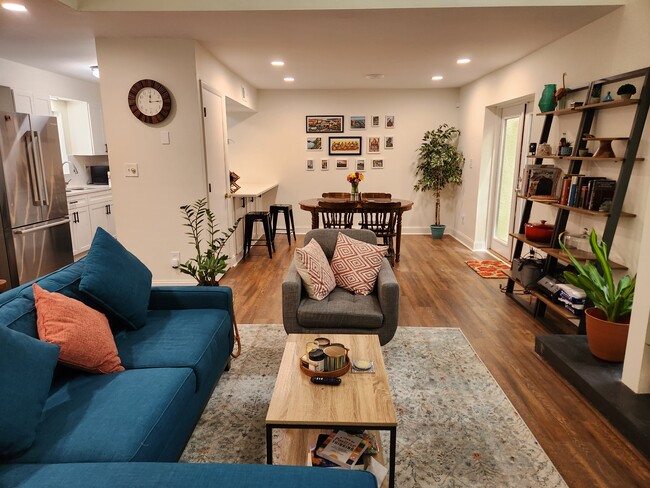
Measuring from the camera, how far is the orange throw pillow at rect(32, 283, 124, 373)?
68.8 inches

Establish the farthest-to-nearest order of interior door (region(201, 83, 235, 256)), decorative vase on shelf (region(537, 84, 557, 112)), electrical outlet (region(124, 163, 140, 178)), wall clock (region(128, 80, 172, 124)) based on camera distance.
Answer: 1. interior door (region(201, 83, 235, 256))
2. electrical outlet (region(124, 163, 140, 178))
3. wall clock (region(128, 80, 172, 124))
4. decorative vase on shelf (region(537, 84, 557, 112))

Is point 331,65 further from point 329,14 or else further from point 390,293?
point 390,293

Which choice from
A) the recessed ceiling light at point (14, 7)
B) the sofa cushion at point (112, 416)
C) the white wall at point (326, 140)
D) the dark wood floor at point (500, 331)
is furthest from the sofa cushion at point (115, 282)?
the white wall at point (326, 140)

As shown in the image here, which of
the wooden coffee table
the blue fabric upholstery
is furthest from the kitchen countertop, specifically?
the blue fabric upholstery

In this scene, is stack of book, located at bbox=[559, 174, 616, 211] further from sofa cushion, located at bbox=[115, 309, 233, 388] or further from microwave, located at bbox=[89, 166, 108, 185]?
microwave, located at bbox=[89, 166, 108, 185]

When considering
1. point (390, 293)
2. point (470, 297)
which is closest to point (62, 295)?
point (390, 293)

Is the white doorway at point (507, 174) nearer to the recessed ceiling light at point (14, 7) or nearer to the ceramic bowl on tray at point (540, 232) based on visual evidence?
the ceramic bowl on tray at point (540, 232)

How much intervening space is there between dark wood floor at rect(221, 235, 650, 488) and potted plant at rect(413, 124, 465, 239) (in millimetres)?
1021

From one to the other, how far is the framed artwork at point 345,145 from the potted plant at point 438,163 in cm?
107

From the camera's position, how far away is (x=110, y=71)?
4.00 metres

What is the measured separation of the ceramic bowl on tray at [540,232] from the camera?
379cm

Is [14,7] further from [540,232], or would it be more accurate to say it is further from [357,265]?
[540,232]

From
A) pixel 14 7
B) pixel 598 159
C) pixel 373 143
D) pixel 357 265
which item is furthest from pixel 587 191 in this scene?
pixel 373 143

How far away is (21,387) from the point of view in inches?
55.9
